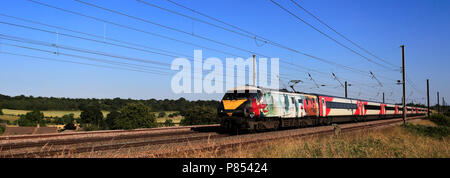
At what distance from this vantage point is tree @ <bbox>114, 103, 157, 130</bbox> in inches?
2032

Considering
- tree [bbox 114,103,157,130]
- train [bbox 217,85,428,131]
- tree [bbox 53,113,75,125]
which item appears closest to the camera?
train [bbox 217,85,428,131]

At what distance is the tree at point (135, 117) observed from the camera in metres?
51.6

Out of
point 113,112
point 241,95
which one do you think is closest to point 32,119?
point 113,112

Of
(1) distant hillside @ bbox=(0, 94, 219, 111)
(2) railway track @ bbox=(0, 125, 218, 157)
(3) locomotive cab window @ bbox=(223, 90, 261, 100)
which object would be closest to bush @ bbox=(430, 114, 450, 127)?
(3) locomotive cab window @ bbox=(223, 90, 261, 100)

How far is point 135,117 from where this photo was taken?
5184cm

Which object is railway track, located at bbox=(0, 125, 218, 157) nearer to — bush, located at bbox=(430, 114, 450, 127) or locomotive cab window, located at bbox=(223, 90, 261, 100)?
locomotive cab window, located at bbox=(223, 90, 261, 100)

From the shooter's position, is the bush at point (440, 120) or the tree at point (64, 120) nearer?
the bush at point (440, 120)

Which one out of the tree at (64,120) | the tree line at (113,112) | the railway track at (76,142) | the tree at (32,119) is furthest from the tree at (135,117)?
the tree at (64,120)

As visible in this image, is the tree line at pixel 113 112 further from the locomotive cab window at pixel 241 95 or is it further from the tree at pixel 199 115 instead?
the locomotive cab window at pixel 241 95

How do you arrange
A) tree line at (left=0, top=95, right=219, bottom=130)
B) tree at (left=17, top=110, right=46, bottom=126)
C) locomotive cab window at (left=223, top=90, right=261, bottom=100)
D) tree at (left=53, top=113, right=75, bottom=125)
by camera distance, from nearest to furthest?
locomotive cab window at (left=223, top=90, right=261, bottom=100) < tree line at (left=0, top=95, right=219, bottom=130) < tree at (left=17, top=110, right=46, bottom=126) < tree at (left=53, top=113, right=75, bottom=125)
